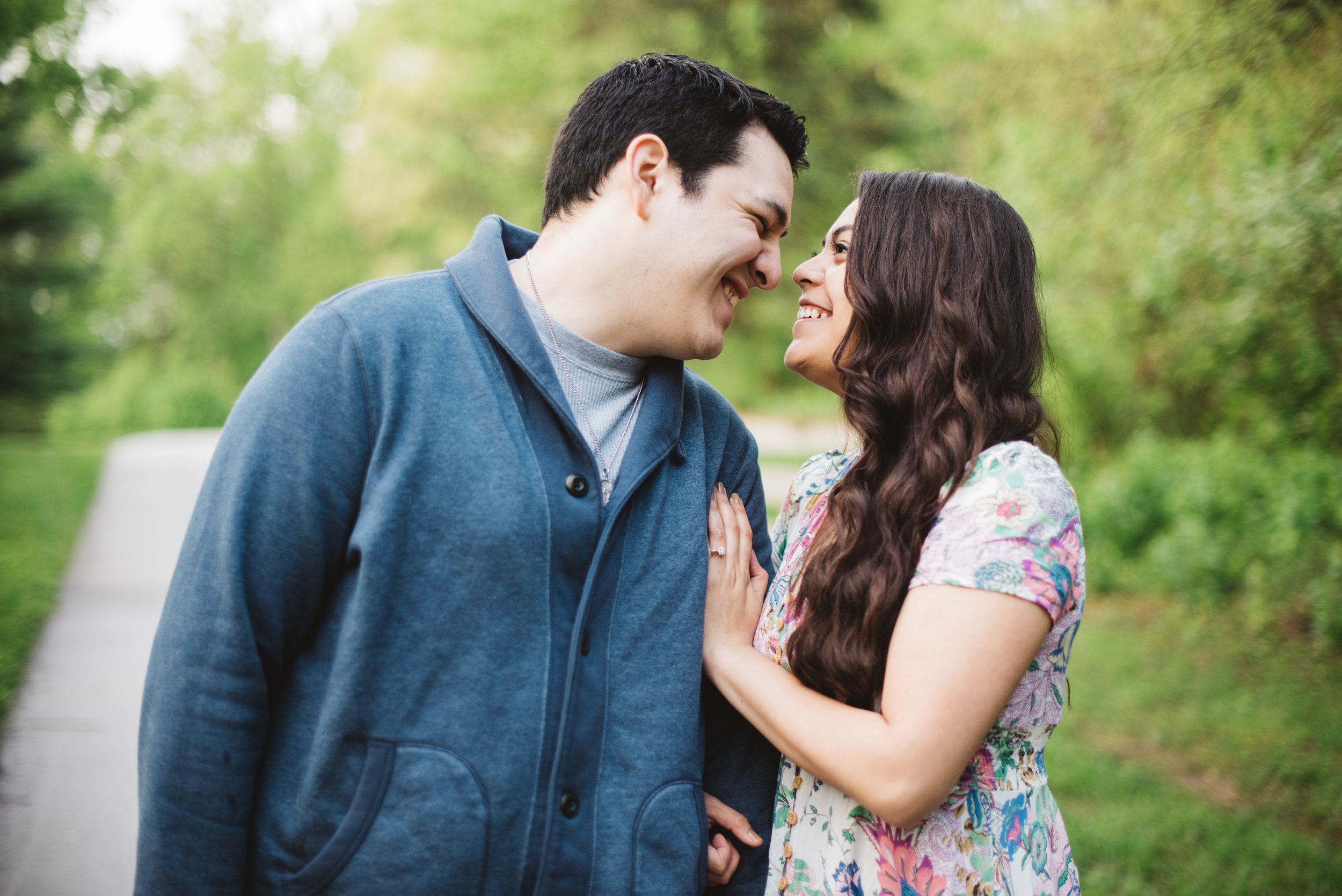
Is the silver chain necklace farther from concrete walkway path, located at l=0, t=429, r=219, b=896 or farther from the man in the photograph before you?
concrete walkway path, located at l=0, t=429, r=219, b=896

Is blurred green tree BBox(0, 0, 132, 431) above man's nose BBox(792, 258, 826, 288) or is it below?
above

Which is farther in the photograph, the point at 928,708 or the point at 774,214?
the point at 774,214

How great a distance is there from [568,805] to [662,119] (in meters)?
1.50

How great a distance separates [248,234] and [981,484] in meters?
34.4

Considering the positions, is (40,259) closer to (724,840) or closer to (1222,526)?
(1222,526)

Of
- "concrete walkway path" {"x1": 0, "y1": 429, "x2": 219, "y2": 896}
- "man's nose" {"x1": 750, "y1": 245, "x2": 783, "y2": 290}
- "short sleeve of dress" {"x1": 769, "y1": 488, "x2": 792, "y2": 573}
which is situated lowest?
"concrete walkway path" {"x1": 0, "y1": 429, "x2": 219, "y2": 896}

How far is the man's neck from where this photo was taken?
2121mm

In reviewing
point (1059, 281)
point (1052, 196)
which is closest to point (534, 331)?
point (1052, 196)

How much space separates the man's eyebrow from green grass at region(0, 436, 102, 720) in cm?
487

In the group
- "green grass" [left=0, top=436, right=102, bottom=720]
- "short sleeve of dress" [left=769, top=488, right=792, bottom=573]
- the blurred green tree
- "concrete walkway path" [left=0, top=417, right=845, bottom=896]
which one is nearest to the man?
"short sleeve of dress" [left=769, top=488, right=792, bottom=573]

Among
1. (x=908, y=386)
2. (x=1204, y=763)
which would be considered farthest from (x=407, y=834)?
(x=1204, y=763)

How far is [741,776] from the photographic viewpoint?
7.27ft

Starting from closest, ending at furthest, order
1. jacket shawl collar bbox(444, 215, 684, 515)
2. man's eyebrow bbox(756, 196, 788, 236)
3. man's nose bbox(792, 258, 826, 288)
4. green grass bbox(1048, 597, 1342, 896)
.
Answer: jacket shawl collar bbox(444, 215, 684, 515)
man's eyebrow bbox(756, 196, 788, 236)
man's nose bbox(792, 258, 826, 288)
green grass bbox(1048, 597, 1342, 896)

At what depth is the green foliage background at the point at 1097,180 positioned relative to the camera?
569 cm
